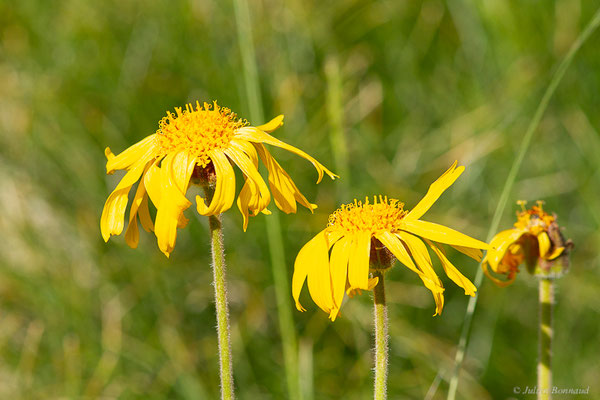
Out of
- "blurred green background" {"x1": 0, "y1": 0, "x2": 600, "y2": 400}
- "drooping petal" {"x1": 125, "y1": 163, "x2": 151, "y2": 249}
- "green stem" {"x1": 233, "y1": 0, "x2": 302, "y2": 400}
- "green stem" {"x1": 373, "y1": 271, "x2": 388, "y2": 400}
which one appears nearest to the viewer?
"green stem" {"x1": 373, "y1": 271, "x2": 388, "y2": 400}

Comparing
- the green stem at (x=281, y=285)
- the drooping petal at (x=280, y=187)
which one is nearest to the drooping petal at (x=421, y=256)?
the drooping petal at (x=280, y=187)

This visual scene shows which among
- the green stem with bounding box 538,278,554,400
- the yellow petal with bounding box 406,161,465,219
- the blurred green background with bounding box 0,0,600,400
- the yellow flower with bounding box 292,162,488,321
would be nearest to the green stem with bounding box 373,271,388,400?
the yellow flower with bounding box 292,162,488,321

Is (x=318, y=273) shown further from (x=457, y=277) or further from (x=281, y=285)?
Result: (x=281, y=285)

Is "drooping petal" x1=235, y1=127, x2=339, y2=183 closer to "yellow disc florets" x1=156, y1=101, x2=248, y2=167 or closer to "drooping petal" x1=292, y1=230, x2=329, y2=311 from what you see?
"yellow disc florets" x1=156, y1=101, x2=248, y2=167

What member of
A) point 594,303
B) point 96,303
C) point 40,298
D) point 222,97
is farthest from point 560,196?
point 40,298

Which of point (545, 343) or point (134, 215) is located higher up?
point (134, 215)

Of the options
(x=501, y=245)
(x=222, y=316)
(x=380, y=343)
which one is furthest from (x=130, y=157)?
(x=501, y=245)
